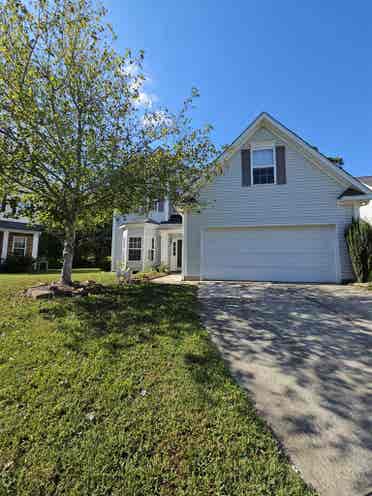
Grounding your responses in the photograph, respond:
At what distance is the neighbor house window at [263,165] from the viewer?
388 inches

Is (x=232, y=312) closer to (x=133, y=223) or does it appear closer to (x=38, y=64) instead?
(x=38, y=64)

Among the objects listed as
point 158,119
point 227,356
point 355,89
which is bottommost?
point 227,356

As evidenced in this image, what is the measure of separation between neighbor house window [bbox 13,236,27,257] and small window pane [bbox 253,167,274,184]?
61.6 ft

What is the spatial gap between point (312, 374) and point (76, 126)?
747cm

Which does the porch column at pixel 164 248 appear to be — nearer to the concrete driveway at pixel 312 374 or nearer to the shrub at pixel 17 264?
the shrub at pixel 17 264

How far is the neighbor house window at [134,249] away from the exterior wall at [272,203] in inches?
259

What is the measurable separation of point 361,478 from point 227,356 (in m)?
1.81

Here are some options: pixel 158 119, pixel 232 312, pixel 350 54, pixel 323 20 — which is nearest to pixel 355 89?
pixel 350 54

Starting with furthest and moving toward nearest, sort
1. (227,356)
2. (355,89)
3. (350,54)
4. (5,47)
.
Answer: (355,89) → (350,54) → (5,47) → (227,356)

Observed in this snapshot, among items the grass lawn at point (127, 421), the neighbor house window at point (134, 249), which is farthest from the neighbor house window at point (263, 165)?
the neighbor house window at point (134, 249)

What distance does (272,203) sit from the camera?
9.63 metres

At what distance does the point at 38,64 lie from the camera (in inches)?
219

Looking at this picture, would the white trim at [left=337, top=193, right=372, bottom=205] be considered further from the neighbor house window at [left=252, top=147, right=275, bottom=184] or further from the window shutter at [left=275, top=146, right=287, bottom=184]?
the neighbor house window at [left=252, top=147, right=275, bottom=184]

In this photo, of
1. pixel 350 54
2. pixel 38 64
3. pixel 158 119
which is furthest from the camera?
pixel 350 54
